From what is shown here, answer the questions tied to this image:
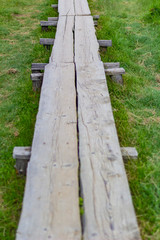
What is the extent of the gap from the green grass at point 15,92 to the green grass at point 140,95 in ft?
3.39

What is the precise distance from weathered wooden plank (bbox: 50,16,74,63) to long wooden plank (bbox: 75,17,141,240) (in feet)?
2.11

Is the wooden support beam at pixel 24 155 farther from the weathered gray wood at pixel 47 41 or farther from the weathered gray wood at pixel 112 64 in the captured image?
the weathered gray wood at pixel 47 41

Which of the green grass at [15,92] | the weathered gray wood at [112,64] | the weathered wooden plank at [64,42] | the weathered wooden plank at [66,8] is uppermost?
the weathered wooden plank at [66,8]

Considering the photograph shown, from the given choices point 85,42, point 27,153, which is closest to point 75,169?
point 27,153

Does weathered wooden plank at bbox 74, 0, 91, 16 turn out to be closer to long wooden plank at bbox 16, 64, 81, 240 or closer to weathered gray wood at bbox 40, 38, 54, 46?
weathered gray wood at bbox 40, 38, 54, 46

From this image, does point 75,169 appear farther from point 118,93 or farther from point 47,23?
point 47,23

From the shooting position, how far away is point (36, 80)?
369 cm

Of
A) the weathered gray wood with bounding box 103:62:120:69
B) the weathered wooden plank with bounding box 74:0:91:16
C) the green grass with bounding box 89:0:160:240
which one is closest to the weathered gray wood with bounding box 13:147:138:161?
the green grass with bounding box 89:0:160:240

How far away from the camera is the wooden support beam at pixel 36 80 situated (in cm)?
363

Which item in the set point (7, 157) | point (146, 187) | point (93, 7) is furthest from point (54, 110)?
point (93, 7)

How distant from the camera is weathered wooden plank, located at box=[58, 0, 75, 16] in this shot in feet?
18.9

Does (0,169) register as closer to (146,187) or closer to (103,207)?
(103,207)

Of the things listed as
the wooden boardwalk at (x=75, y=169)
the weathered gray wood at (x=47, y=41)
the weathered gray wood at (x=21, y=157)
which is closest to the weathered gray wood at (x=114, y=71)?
the wooden boardwalk at (x=75, y=169)

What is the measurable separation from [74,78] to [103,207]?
1893 millimetres
